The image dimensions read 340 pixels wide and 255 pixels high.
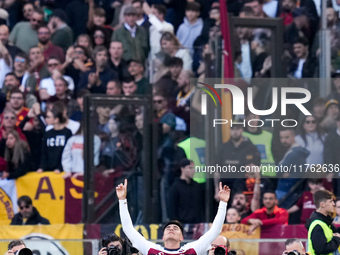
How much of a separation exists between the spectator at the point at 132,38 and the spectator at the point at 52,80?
2.85 feet

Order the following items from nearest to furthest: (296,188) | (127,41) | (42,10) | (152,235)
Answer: (152,235)
(296,188)
(127,41)
(42,10)

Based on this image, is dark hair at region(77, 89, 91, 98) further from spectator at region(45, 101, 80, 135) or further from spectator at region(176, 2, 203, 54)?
spectator at region(176, 2, 203, 54)

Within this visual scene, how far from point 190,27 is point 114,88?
5.58ft

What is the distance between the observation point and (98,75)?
14.6 metres

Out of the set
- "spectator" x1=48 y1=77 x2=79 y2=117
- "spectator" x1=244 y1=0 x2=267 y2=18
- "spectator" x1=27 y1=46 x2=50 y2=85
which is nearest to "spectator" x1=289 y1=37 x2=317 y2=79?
"spectator" x1=244 y1=0 x2=267 y2=18

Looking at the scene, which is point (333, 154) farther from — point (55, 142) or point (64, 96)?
point (64, 96)

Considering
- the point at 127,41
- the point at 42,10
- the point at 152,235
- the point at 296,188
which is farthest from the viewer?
the point at 42,10

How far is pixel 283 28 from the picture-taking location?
13.9m

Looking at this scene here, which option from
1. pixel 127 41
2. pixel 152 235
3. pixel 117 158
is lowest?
pixel 152 235

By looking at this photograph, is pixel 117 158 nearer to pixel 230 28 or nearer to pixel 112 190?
pixel 112 190

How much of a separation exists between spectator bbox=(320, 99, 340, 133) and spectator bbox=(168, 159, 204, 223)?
70.7 inches

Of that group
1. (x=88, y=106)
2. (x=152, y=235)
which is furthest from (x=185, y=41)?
(x=152, y=235)

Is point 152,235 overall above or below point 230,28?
below

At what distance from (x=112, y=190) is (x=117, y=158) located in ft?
1.33
